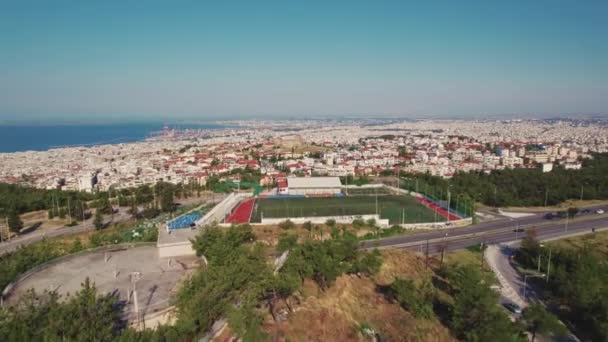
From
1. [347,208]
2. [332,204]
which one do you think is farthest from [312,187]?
[347,208]

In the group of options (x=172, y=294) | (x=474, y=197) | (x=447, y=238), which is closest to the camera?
(x=172, y=294)

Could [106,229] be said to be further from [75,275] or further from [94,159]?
[94,159]

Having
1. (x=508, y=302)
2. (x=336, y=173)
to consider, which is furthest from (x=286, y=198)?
(x=508, y=302)

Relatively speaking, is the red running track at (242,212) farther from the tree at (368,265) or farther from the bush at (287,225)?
the tree at (368,265)

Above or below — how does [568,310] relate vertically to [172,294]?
below

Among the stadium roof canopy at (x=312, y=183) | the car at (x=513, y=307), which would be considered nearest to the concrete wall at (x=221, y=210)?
the stadium roof canopy at (x=312, y=183)

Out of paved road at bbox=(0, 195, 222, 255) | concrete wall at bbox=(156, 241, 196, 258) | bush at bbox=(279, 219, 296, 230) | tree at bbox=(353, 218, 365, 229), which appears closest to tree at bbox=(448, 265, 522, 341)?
concrete wall at bbox=(156, 241, 196, 258)

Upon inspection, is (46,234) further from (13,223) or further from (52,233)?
(13,223)
